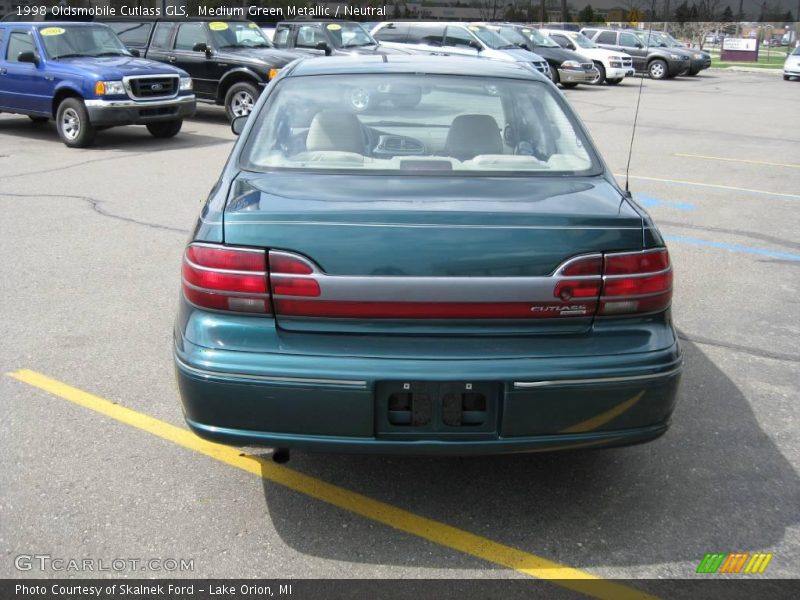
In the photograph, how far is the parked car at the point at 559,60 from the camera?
2505cm

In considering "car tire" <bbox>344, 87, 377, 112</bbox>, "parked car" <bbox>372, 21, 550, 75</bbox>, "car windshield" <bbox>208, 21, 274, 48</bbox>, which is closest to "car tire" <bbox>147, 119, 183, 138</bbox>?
"car windshield" <bbox>208, 21, 274, 48</bbox>

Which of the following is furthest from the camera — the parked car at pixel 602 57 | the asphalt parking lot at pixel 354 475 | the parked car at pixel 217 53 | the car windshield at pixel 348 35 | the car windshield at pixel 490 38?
the parked car at pixel 602 57

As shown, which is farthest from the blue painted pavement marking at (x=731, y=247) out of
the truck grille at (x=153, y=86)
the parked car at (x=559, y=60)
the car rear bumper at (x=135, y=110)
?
the parked car at (x=559, y=60)

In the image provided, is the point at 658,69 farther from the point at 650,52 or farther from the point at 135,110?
the point at 135,110

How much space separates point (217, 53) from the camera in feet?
49.8

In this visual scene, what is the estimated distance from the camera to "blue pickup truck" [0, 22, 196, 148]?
1232cm

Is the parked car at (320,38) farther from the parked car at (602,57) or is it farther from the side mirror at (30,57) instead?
the parked car at (602,57)

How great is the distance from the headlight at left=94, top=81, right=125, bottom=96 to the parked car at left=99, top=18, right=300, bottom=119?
2.52 meters

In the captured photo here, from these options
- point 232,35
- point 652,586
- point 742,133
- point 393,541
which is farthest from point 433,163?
point 742,133

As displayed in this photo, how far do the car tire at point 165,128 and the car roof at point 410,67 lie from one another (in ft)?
32.3

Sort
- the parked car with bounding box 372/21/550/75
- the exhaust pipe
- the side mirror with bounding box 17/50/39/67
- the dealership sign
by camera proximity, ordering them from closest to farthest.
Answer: the exhaust pipe < the side mirror with bounding box 17/50/39/67 < the parked car with bounding box 372/21/550/75 < the dealership sign

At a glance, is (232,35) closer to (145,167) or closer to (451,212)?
(145,167)

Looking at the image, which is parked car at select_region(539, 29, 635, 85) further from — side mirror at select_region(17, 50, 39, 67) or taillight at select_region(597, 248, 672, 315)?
taillight at select_region(597, 248, 672, 315)

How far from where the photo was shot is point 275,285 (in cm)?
295
